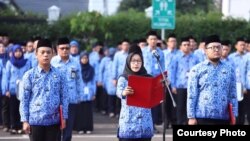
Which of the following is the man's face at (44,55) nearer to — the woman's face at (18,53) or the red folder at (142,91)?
the red folder at (142,91)

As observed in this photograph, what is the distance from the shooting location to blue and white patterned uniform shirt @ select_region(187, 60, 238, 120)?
10711 mm

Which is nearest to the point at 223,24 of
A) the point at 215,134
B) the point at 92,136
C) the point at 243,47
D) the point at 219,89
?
the point at 243,47

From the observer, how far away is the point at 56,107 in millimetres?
10508

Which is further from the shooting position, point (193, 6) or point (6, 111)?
point (193, 6)

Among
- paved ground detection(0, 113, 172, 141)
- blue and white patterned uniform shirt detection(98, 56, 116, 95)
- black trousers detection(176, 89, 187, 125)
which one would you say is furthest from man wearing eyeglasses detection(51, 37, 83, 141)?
blue and white patterned uniform shirt detection(98, 56, 116, 95)

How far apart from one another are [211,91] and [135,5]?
1624 inches

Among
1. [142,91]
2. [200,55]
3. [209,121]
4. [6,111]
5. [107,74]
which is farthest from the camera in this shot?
[107,74]

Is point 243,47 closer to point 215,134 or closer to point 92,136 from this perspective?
point 92,136

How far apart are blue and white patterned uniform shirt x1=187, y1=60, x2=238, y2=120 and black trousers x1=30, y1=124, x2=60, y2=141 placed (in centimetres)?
185

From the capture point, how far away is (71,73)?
45.8 ft

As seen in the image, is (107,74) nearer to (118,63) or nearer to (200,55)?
(118,63)

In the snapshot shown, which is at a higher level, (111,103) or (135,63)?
(135,63)

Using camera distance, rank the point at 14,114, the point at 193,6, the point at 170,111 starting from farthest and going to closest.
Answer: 1. the point at 193,6
2. the point at 170,111
3. the point at 14,114

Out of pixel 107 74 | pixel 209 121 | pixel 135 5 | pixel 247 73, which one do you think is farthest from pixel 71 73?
pixel 135 5
